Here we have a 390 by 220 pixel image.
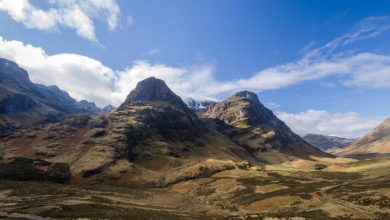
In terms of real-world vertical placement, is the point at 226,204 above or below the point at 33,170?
below

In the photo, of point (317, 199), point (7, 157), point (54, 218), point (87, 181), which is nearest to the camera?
point (54, 218)

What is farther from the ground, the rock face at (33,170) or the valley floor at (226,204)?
the rock face at (33,170)

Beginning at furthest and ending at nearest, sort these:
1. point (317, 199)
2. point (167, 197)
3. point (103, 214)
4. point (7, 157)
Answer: point (7, 157)
point (167, 197)
point (317, 199)
point (103, 214)

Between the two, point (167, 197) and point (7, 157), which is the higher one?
point (7, 157)

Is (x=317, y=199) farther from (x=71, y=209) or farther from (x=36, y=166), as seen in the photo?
(x=36, y=166)

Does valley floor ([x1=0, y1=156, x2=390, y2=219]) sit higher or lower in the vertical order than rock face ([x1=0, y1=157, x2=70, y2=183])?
lower

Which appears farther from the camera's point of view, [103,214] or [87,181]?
[87,181]

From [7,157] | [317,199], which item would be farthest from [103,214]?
[7,157]

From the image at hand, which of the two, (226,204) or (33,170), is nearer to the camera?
(226,204)

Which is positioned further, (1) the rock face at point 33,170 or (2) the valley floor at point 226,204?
(1) the rock face at point 33,170

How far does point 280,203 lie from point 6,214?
195 feet

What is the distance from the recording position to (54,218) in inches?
2675

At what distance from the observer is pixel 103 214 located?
74.4m

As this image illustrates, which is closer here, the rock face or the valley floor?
the valley floor
